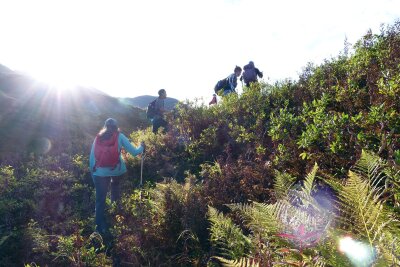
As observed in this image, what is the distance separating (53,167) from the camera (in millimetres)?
11266

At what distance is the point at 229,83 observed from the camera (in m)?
13.6

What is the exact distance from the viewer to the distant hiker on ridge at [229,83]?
527 inches

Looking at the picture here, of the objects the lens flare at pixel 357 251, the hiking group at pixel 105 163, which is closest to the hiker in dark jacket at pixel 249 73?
the hiking group at pixel 105 163

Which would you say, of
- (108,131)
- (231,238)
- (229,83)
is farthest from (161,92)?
(231,238)

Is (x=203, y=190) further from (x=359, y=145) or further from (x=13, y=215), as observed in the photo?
(x=13, y=215)

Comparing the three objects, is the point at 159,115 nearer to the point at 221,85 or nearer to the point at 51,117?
the point at 221,85

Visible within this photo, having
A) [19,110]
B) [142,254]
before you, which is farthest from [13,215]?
[19,110]

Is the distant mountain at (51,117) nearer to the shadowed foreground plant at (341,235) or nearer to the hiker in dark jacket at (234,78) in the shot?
the hiker in dark jacket at (234,78)

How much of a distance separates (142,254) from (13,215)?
4.13 meters

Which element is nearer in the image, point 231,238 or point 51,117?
point 231,238

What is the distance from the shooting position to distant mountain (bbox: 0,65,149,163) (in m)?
13.9

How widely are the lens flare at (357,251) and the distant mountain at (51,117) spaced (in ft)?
38.9

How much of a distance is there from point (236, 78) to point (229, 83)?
0.33m

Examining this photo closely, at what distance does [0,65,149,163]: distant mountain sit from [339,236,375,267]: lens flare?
466 inches
